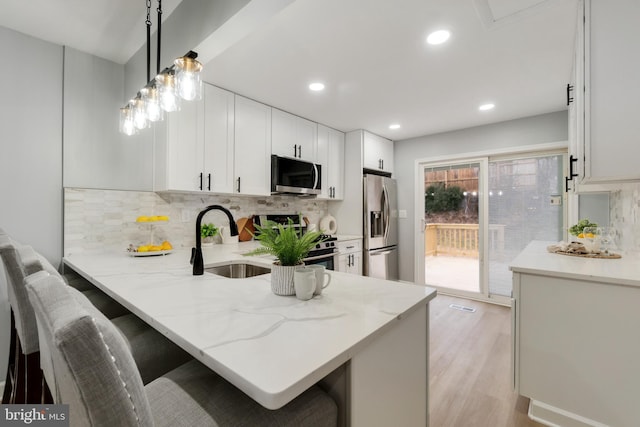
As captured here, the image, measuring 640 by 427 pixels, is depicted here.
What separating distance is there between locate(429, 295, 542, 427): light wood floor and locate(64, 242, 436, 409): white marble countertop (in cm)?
Result: 106

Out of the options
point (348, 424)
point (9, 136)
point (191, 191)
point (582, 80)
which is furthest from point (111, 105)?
point (582, 80)

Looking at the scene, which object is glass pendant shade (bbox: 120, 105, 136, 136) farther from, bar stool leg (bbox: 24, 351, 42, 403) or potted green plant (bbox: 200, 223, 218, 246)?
bar stool leg (bbox: 24, 351, 42, 403)

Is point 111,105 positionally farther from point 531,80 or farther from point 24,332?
point 531,80

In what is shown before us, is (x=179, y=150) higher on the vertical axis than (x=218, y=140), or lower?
lower

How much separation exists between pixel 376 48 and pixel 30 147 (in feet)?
8.47

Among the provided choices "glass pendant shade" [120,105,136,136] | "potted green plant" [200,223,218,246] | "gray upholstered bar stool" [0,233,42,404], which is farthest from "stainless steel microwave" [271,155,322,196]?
"gray upholstered bar stool" [0,233,42,404]

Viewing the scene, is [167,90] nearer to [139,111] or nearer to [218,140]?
[139,111]

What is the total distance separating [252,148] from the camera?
9.59 feet

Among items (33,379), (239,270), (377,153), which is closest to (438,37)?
(239,270)

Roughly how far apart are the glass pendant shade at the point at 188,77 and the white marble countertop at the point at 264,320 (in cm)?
92

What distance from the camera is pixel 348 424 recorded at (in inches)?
31.0

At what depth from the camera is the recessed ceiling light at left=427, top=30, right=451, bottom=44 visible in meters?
1.84

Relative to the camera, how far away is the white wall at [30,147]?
1983mm

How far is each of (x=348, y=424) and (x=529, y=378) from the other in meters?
1.47
